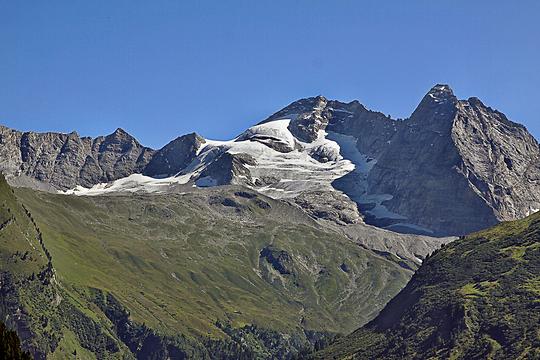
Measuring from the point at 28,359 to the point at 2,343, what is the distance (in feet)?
15.4

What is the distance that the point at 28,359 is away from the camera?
139m

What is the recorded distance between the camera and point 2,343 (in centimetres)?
13775
